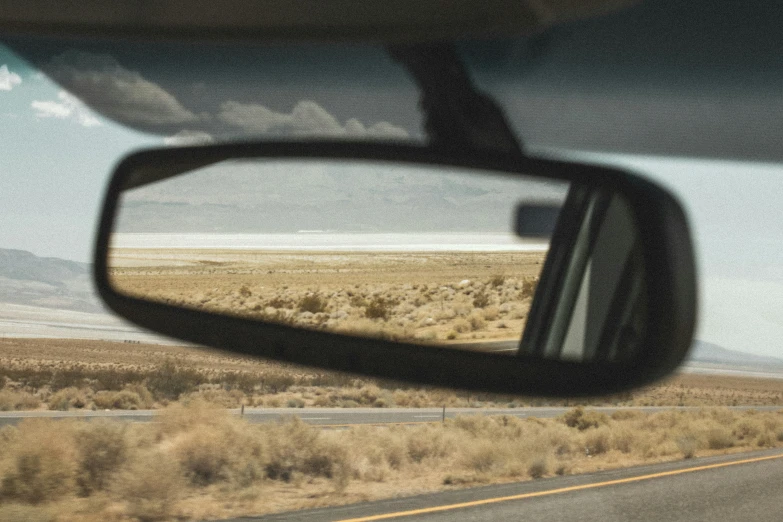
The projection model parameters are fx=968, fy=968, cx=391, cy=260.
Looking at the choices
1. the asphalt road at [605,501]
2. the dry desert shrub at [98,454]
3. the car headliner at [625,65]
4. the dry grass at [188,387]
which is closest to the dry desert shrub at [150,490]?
the dry desert shrub at [98,454]

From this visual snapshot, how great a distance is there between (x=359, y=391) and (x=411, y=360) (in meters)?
47.6

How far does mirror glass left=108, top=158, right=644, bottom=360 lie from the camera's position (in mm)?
2096

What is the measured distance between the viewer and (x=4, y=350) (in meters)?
62.8

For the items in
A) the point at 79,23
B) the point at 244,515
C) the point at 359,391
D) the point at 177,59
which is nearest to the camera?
the point at 79,23

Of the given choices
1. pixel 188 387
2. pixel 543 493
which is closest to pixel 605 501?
pixel 543 493

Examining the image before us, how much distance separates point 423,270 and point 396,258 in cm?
23

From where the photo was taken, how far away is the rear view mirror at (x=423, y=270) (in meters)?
1.84

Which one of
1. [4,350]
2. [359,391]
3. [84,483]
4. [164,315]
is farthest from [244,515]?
[4,350]

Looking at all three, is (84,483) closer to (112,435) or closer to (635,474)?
(112,435)

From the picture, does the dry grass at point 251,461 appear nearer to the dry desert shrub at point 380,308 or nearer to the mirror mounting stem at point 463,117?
the mirror mounting stem at point 463,117

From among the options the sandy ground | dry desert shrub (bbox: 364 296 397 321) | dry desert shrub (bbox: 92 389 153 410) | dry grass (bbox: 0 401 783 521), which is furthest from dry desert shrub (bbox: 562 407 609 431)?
dry desert shrub (bbox: 364 296 397 321)

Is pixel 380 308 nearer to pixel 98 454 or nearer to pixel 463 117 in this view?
pixel 463 117

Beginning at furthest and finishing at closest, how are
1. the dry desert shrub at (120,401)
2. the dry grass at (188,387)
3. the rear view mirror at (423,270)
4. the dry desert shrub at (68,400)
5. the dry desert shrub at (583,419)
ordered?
the dry grass at (188,387) < the dry desert shrub at (120,401) < the dry desert shrub at (68,400) < the dry desert shrub at (583,419) < the rear view mirror at (423,270)

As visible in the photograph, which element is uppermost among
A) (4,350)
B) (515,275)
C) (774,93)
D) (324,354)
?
(774,93)
